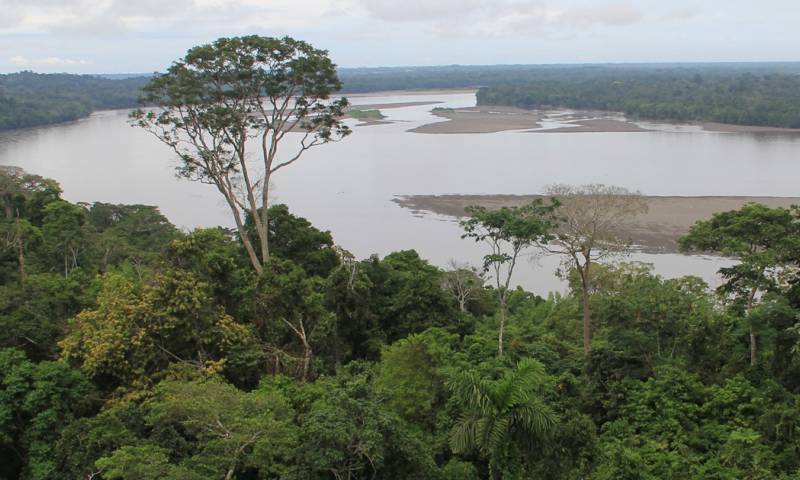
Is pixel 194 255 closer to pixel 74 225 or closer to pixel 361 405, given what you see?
pixel 361 405

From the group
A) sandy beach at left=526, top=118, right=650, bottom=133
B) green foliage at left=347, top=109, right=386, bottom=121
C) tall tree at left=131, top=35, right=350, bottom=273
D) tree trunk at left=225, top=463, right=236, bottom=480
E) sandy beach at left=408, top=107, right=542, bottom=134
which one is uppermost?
tall tree at left=131, top=35, right=350, bottom=273

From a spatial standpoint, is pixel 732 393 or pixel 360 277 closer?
pixel 732 393

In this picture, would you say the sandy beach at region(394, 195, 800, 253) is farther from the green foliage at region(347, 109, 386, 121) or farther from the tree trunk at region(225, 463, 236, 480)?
the green foliage at region(347, 109, 386, 121)

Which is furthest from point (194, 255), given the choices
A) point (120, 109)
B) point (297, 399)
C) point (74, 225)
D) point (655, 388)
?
point (120, 109)

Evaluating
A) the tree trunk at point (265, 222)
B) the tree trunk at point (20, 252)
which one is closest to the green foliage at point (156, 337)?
the tree trunk at point (265, 222)

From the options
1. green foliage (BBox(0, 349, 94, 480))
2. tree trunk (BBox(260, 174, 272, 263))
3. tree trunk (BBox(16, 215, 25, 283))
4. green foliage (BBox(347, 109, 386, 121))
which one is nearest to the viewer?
green foliage (BBox(0, 349, 94, 480))

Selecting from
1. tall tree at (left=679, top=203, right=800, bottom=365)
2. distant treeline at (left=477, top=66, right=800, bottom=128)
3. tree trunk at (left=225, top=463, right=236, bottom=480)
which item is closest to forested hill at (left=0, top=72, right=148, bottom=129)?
tall tree at (left=679, top=203, right=800, bottom=365)

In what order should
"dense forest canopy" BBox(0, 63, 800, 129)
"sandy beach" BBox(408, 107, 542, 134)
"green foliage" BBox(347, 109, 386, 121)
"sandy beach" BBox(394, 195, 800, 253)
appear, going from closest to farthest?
1. "sandy beach" BBox(394, 195, 800, 253)
2. "sandy beach" BBox(408, 107, 542, 134)
3. "dense forest canopy" BBox(0, 63, 800, 129)
4. "green foliage" BBox(347, 109, 386, 121)
